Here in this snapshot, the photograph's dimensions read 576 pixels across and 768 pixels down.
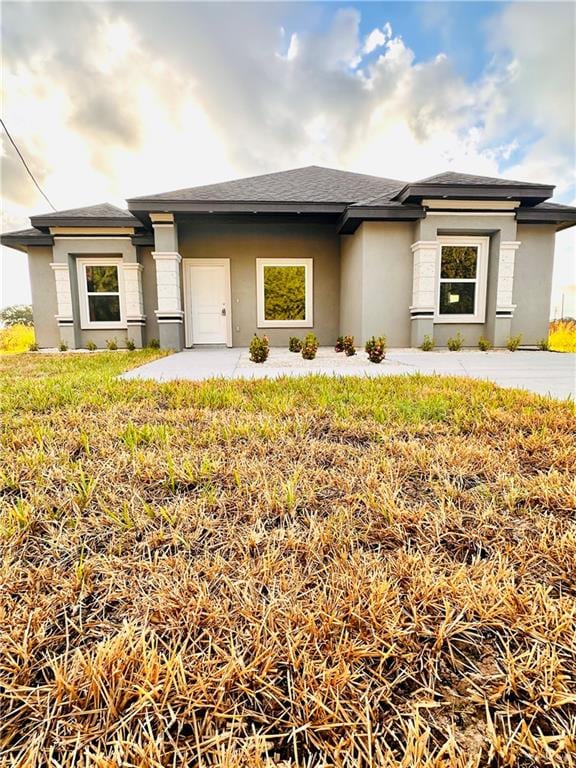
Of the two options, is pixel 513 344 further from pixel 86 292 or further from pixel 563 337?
pixel 86 292

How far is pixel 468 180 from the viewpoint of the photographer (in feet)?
26.2

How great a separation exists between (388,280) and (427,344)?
175cm

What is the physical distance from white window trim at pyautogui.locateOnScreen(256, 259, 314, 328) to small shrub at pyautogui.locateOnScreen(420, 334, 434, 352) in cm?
335

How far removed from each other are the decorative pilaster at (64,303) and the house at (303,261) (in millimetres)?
28

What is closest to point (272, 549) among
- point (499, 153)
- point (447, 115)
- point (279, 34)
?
point (279, 34)

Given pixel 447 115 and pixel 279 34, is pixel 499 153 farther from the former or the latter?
pixel 279 34

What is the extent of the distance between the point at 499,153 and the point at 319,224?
9441 millimetres

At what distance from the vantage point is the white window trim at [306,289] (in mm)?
10164

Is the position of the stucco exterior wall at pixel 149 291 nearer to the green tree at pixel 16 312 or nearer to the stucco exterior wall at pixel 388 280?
the stucco exterior wall at pixel 388 280

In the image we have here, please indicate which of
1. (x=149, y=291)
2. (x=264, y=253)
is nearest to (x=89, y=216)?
(x=149, y=291)

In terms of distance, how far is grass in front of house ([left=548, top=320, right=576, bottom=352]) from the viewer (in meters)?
9.62

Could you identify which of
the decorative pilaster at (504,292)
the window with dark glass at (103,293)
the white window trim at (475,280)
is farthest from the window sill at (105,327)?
the decorative pilaster at (504,292)

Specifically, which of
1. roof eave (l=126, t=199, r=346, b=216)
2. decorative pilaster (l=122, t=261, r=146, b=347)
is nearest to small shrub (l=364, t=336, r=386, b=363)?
roof eave (l=126, t=199, r=346, b=216)

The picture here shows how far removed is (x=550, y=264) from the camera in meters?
8.94
